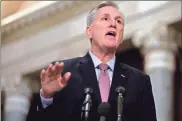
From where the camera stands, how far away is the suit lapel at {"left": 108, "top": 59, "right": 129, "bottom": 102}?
2.50m

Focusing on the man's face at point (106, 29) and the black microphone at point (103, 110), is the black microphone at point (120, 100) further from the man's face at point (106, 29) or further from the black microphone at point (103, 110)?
the man's face at point (106, 29)

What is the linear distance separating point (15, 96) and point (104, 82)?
24.1 feet

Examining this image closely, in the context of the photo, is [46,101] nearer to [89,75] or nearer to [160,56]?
[89,75]

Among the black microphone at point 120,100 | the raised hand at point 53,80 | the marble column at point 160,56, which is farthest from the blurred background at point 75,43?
the raised hand at point 53,80

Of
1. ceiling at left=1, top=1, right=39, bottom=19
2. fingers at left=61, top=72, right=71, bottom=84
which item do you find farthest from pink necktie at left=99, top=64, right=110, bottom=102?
ceiling at left=1, top=1, right=39, bottom=19

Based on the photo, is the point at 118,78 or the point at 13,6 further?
the point at 13,6

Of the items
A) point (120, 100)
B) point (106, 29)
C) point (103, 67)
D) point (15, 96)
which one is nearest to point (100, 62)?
point (103, 67)

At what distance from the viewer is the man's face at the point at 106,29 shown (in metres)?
2.57

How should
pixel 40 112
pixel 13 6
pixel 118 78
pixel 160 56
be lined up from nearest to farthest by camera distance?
pixel 40 112
pixel 118 78
pixel 160 56
pixel 13 6

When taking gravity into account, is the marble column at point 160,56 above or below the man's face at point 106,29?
above

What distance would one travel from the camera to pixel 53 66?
2326 mm

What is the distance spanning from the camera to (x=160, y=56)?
326 inches

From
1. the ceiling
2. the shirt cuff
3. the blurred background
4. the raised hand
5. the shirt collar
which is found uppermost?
the ceiling

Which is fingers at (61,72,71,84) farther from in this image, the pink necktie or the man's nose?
the man's nose
